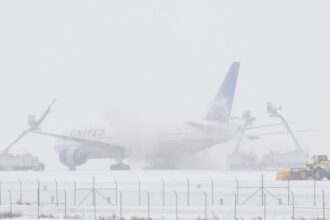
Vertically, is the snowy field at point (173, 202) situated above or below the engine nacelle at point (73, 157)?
below

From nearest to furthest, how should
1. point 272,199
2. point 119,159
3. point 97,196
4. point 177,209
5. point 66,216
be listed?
point 66,216 → point 177,209 → point 272,199 → point 97,196 → point 119,159

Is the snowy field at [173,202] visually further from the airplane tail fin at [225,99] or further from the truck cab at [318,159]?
the airplane tail fin at [225,99]

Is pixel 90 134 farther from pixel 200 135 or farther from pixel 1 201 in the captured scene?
pixel 1 201

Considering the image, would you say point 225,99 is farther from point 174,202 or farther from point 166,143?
point 174,202

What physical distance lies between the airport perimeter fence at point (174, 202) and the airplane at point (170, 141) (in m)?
35.1

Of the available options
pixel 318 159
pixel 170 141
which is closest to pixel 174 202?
pixel 318 159

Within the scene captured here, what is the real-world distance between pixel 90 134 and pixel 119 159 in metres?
5.33

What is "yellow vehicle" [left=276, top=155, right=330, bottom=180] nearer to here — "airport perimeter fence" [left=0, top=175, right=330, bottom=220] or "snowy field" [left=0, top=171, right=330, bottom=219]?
"snowy field" [left=0, top=171, right=330, bottom=219]

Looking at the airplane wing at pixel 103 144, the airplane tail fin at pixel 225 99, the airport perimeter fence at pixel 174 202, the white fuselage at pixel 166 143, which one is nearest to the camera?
the airport perimeter fence at pixel 174 202


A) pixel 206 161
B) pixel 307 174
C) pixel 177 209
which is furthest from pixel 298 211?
pixel 206 161

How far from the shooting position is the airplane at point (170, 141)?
101 meters

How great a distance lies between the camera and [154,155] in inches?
4181

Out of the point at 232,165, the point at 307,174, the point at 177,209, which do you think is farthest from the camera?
the point at 232,165

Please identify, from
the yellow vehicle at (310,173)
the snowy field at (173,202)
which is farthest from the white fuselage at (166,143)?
the snowy field at (173,202)
